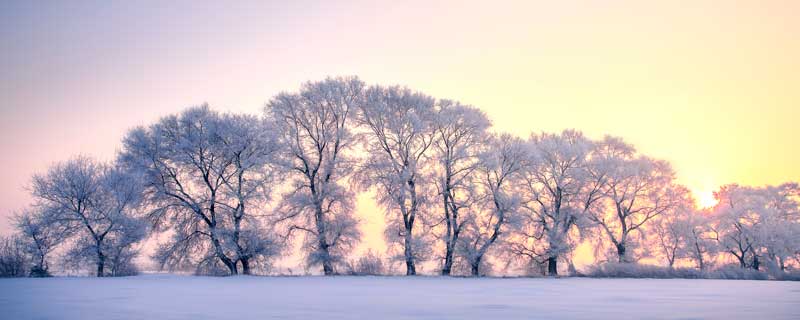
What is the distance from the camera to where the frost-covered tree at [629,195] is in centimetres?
3547

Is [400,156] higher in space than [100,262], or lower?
higher

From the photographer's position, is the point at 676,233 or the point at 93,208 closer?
the point at 93,208

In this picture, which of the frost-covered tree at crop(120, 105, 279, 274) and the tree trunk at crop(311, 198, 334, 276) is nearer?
the frost-covered tree at crop(120, 105, 279, 274)

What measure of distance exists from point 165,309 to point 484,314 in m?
5.97

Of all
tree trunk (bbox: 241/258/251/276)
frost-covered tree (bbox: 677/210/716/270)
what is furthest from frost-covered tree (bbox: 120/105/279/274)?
frost-covered tree (bbox: 677/210/716/270)

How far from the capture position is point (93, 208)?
28453 mm

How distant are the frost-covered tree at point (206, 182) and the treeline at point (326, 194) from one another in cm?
8

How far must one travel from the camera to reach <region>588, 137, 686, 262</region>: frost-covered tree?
3547 centimetres

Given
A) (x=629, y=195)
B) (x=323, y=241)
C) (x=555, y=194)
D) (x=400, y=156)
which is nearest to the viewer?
(x=323, y=241)

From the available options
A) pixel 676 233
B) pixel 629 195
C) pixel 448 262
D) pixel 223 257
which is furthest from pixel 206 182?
pixel 676 233

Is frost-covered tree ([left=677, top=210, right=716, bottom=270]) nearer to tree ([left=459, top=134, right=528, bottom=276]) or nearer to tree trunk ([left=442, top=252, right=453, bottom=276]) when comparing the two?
tree ([left=459, top=134, right=528, bottom=276])

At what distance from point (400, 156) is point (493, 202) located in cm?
585

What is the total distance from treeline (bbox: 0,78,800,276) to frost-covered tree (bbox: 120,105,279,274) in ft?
0.25

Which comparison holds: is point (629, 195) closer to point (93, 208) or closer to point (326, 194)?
point (326, 194)
